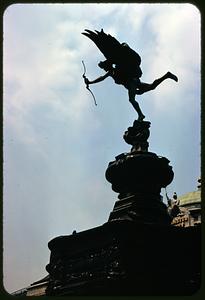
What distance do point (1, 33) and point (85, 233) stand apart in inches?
129

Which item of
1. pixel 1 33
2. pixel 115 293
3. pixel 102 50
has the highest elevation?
pixel 102 50

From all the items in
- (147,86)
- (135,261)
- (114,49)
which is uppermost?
(114,49)

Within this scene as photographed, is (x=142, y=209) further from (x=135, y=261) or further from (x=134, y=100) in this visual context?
(x=134, y=100)

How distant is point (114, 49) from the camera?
9250mm

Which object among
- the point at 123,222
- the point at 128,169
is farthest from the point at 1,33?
the point at 128,169

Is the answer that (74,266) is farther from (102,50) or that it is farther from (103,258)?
(102,50)

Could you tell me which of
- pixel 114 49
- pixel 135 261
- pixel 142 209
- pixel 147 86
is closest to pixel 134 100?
pixel 147 86

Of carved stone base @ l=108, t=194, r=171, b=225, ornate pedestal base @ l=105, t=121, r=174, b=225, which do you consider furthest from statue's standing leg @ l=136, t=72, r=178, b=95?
carved stone base @ l=108, t=194, r=171, b=225

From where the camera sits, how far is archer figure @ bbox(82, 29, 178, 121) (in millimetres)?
9234

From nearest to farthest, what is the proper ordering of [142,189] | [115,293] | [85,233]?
[115,293], [85,233], [142,189]

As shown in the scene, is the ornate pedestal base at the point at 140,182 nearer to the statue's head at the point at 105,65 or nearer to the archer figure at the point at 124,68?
the archer figure at the point at 124,68

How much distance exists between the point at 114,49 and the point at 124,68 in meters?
0.35

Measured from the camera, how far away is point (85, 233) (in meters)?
8.02

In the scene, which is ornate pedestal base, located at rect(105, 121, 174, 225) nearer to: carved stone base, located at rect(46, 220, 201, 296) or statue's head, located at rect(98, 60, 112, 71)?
carved stone base, located at rect(46, 220, 201, 296)
